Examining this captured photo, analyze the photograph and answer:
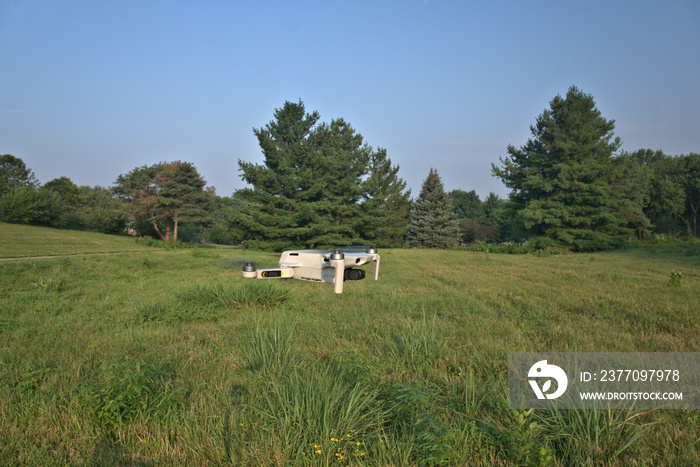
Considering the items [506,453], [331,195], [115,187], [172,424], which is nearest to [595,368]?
[506,453]

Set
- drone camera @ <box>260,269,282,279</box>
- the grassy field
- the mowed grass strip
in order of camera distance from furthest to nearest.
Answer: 1. the mowed grass strip
2. drone camera @ <box>260,269,282,279</box>
3. the grassy field

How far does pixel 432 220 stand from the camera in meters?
37.9

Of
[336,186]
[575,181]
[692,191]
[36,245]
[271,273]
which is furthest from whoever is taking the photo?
[692,191]

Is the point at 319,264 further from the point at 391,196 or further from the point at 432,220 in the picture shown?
the point at 391,196

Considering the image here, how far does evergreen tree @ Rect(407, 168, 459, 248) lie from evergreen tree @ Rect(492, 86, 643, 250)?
1122 cm

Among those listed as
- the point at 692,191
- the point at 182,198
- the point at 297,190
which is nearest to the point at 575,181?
the point at 297,190

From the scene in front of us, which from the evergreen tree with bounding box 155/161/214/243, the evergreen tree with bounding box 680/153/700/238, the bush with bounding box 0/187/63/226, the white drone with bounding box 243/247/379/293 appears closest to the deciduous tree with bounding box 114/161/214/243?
the evergreen tree with bounding box 155/161/214/243

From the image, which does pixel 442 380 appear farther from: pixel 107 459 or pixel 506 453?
pixel 107 459

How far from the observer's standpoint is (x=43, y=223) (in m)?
27.1

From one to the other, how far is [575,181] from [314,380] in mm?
27811

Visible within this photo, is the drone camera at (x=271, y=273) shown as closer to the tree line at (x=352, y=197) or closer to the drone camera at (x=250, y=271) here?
the drone camera at (x=250, y=271)

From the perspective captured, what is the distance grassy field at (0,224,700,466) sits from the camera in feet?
6.99

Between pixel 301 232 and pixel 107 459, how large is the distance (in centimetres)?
2377

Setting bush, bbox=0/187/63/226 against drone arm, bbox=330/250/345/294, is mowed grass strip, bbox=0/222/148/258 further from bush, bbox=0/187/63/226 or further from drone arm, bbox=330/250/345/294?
drone arm, bbox=330/250/345/294
